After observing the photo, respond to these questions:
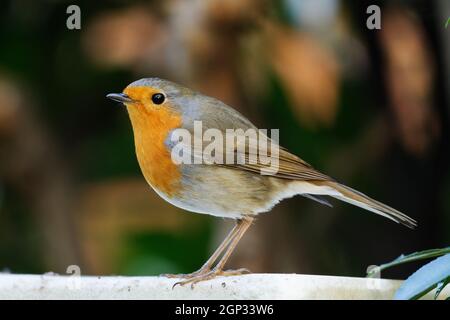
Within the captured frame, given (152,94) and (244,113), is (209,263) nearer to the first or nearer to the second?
(152,94)

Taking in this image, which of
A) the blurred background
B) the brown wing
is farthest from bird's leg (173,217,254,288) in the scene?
the blurred background

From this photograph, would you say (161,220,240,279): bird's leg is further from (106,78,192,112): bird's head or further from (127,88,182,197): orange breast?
(106,78,192,112): bird's head

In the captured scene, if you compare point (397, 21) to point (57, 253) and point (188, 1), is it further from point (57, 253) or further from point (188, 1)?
point (57, 253)

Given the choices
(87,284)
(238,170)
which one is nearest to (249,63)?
(238,170)

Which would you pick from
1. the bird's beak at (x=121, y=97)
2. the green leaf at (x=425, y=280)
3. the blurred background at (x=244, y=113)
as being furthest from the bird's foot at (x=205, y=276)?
the blurred background at (x=244, y=113)

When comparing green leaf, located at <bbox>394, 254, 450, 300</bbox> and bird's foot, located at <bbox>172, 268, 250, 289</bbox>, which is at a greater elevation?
green leaf, located at <bbox>394, 254, 450, 300</bbox>

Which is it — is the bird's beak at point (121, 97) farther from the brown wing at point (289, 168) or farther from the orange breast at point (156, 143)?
the brown wing at point (289, 168)

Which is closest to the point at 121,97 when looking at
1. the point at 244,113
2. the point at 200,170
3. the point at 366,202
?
the point at 200,170
